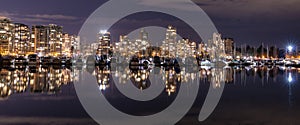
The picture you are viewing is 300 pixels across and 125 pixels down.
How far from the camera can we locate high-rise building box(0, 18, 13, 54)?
131375mm

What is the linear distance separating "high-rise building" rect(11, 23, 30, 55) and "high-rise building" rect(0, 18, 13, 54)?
3106 millimetres

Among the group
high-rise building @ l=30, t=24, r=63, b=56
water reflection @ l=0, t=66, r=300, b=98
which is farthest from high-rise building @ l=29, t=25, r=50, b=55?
water reflection @ l=0, t=66, r=300, b=98

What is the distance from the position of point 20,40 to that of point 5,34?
9658 mm

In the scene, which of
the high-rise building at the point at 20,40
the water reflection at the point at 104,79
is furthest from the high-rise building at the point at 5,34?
the water reflection at the point at 104,79

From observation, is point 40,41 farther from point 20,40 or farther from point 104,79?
point 104,79

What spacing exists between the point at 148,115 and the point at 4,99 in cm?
794

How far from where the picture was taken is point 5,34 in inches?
5271

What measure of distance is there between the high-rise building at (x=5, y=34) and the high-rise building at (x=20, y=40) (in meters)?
3.11

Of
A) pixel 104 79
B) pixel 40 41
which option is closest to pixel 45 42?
pixel 40 41

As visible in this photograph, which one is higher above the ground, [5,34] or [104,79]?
[5,34]

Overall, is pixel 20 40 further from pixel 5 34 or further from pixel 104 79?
pixel 104 79

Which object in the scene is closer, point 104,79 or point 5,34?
point 104,79

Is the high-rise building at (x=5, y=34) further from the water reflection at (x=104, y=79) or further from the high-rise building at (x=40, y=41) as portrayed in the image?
the water reflection at (x=104, y=79)

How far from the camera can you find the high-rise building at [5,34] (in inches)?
5172
